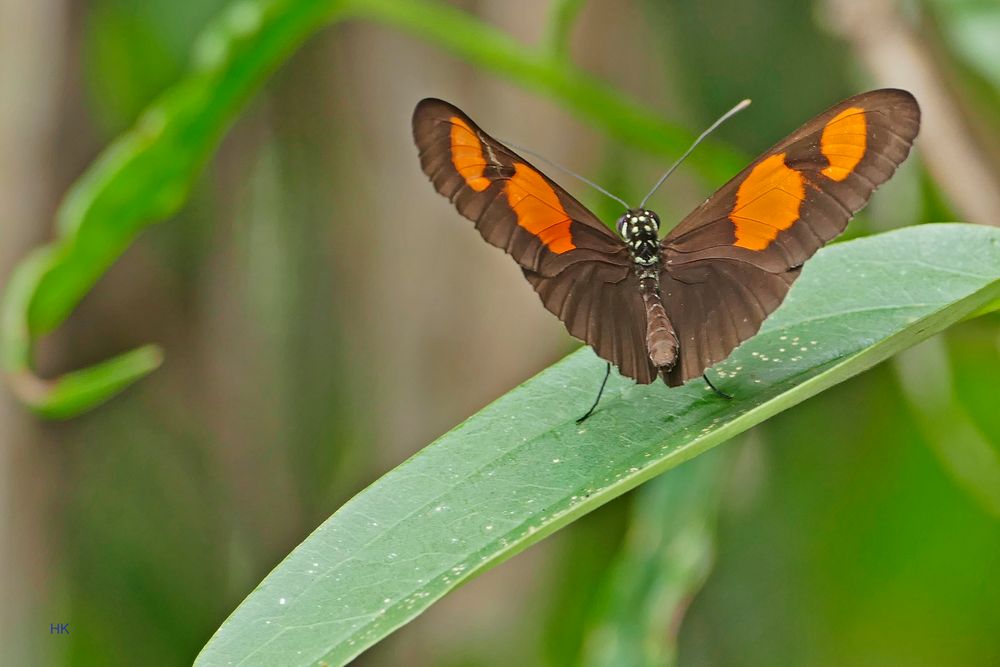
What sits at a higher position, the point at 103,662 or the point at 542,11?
the point at 542,11

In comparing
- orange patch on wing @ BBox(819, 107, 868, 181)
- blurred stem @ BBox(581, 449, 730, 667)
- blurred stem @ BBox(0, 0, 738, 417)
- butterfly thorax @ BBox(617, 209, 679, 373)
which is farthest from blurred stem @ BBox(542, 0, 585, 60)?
blurred stem @ BBox(581, 449, 730, 667)

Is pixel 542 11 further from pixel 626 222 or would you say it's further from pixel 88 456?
pixel 88 456

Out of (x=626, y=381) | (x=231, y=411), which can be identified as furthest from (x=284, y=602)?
(x=231, y=411)

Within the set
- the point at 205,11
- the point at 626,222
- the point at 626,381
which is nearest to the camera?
the point at 626,381

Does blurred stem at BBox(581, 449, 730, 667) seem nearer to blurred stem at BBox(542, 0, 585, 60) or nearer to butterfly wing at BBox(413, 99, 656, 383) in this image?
butterfly wing at BBox(413, 99, 656, 383)

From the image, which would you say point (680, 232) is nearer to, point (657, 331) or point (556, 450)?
point (657, 331)

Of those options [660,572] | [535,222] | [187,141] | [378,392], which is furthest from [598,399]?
[378,392]

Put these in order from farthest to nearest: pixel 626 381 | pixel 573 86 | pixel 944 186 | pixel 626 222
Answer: pixel 573 86 < pixel 944 186 < pixel 626 222 < pixel 626 381
